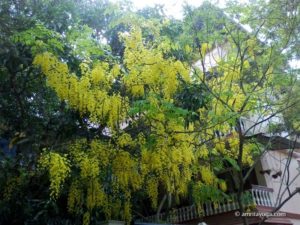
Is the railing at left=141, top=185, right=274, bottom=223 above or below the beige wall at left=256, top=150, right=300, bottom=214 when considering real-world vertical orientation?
below

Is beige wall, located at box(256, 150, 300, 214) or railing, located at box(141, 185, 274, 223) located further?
beige wall, located at box(256, 150, 300, 214)

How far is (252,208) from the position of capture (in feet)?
30.2

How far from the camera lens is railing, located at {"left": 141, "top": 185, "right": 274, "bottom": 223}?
31.7ft

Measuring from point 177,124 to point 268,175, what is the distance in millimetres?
6732

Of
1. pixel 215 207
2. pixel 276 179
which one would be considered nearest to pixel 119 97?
pixel 215 207

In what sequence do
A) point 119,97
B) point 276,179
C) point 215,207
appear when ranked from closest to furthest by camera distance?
point 119,97 → point 215,207 → point 276,179

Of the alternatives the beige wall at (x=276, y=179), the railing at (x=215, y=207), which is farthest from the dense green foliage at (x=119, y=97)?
the beige wall at (x=276, y=179)

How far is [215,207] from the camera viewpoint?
9820 millimetres

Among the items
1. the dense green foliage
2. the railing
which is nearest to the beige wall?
the railing

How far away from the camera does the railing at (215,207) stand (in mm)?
9648

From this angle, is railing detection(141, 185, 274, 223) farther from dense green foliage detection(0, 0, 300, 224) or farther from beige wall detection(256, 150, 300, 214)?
dense green foliage detection(0, 0, 300, 224)

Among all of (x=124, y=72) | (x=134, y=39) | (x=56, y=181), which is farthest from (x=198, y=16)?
(x=56, y=181)

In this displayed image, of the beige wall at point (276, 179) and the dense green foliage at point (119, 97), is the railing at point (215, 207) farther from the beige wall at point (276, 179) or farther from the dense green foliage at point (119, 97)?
the dense green foliage at point (119, 97)

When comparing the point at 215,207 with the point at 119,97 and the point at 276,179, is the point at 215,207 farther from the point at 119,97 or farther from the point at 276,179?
the point at 119,97
